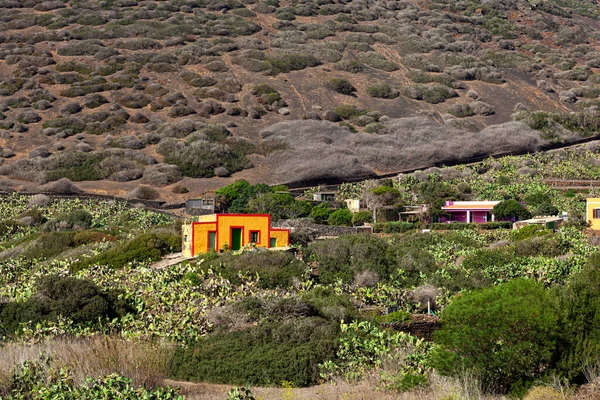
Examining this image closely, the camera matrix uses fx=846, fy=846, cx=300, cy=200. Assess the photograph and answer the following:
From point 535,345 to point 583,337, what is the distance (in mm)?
1197

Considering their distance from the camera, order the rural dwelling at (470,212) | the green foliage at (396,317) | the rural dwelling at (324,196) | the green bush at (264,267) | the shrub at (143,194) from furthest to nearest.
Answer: the shrub at (143,194), the rural dwelling at (324,196), the rural dwelling at (470,212), the green bush at (264,267), the green foliage at (396,317)

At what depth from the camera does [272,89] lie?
3440 inches

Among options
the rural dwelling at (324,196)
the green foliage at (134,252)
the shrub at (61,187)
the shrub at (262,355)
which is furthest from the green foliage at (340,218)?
the shrub at (262,355)

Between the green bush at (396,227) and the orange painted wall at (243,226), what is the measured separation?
13074 mm

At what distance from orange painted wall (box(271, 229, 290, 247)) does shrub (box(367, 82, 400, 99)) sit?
56448mm

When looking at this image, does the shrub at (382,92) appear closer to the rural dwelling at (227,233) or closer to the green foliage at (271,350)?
the rural dwelling at (227,233)

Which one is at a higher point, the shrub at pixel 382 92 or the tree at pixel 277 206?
the shrub at pixel 382 92

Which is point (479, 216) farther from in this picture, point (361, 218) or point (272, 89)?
point (272, 89)

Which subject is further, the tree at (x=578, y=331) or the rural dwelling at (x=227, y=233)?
the rural dwelling at (x=227, y=233)

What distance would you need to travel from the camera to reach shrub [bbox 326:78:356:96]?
294ft

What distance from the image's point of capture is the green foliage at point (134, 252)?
32594 mm

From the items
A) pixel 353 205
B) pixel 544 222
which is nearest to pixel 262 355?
pixel 544 222

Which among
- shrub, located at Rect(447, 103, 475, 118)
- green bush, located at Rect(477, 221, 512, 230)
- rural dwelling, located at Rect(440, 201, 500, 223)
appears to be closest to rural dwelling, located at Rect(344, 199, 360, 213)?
rural dwelling, located at Rect(440, 201, 500, 223)

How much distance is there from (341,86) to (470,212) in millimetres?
39975
